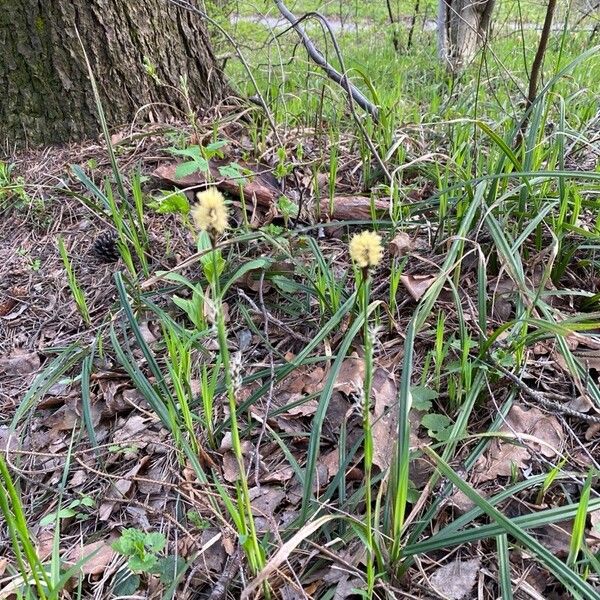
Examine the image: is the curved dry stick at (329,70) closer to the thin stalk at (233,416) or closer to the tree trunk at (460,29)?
the thin stalk at (233,416)

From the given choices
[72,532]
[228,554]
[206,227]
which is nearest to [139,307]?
[72,532]

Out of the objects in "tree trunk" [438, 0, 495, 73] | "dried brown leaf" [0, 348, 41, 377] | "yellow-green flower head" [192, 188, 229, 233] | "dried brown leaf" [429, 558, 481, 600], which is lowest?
"dried brown leaf" [429, 558, 481, 600]

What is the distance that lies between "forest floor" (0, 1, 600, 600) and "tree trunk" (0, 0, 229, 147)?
18.3 inches

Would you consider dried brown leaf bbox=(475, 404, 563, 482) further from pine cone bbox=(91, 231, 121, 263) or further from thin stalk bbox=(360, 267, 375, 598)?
pine cone bbox=(91, 231, 121, 263)

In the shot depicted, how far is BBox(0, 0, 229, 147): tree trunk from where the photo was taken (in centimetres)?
226

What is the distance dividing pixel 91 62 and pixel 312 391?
193 centimetres

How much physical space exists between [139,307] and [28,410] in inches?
17.3

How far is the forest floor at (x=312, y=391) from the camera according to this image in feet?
3.20

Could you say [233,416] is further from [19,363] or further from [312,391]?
[19,363]

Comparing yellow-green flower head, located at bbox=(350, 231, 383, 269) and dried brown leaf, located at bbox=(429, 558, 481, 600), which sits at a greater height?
yellow-green flower head, located at bbox=(350, 231, 383, 269)

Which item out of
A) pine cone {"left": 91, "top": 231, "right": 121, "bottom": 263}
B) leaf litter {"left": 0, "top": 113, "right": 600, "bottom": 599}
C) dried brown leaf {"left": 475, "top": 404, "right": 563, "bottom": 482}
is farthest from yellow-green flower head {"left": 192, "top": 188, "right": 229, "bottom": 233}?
pine cone {"left": 91, "top": 231, "right": 121, "bottom": 263}

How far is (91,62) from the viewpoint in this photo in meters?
2.32

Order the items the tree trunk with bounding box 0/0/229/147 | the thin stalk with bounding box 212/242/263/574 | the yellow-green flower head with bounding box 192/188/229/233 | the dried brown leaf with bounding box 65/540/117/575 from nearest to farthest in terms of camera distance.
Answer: the yellow-green flower head with bounding box 192/188/229/233
the thin stalk with bounding box 212/242/263/574
the dried brown leaf with bounding box 65/540/117/575
the tree trunk with bounding box 0/0/229/147

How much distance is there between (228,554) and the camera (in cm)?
107
